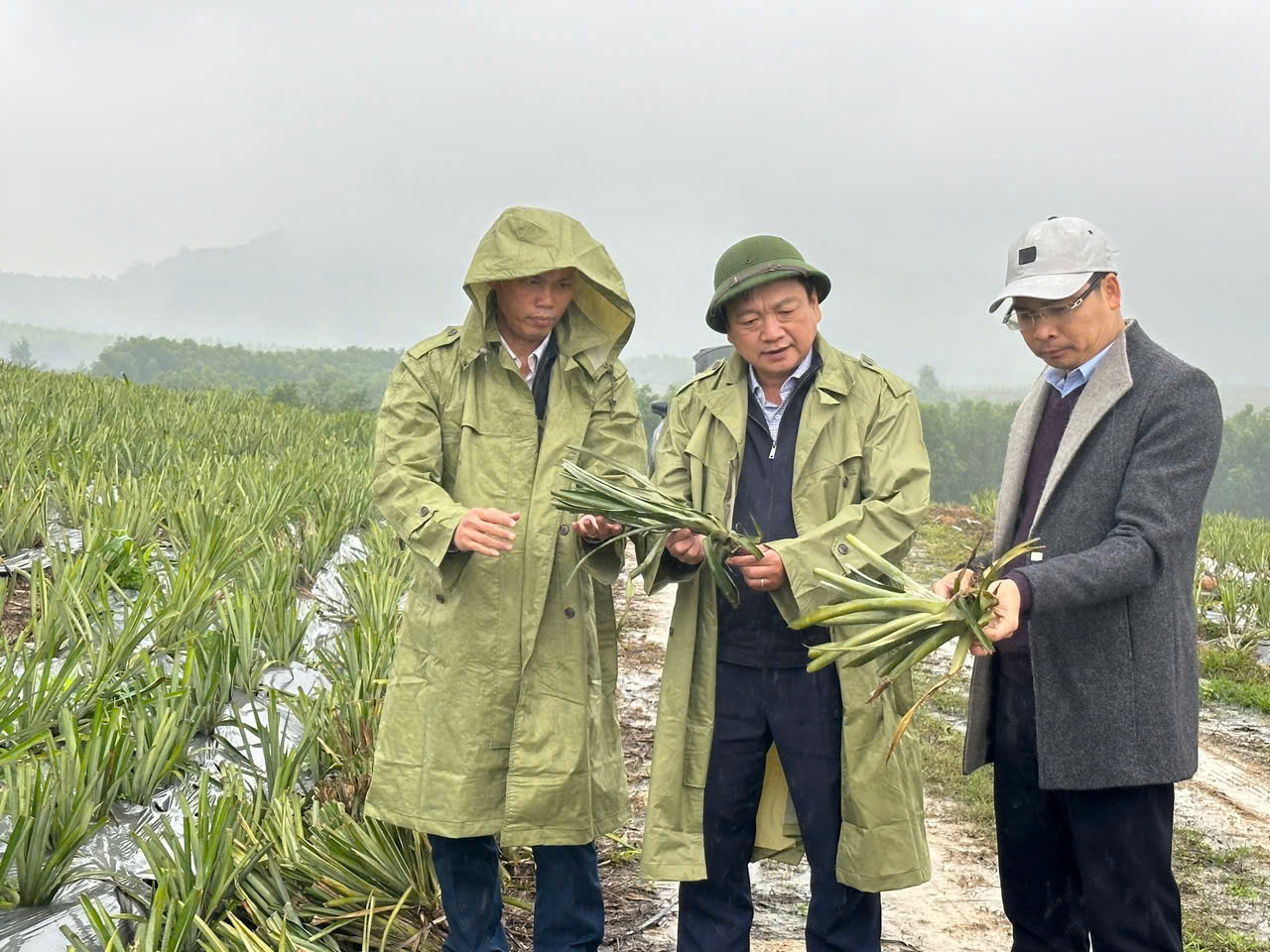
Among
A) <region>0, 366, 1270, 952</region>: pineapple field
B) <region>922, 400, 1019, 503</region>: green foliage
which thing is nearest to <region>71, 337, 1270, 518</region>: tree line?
<region>922, 400, 1019, 503</region>: green foliage

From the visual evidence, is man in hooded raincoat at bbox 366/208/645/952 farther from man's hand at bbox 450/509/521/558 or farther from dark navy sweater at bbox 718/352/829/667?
dark navy sweater at bbox 718/352/829/667

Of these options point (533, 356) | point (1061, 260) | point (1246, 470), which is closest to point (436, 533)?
point (533, 356)

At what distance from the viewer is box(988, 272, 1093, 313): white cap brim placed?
2.03 metres

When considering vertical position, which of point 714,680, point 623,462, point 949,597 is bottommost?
point 714,680

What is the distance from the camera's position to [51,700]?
2.70m

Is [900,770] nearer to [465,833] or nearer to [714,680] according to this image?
[714,680]

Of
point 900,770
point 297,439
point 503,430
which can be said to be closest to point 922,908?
point 900,770

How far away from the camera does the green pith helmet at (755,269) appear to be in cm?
224

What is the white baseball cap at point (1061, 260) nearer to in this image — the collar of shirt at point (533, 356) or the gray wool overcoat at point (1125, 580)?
the gray wool overcoat at point (1125, 580)

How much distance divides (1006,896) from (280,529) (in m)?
4.30

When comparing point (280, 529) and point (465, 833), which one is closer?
point (465, 833)

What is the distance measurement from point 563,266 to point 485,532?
2.03 feet

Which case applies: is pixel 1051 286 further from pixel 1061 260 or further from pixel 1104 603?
pixel 1104 603

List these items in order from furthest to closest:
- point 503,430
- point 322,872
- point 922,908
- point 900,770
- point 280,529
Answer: point 280,529 → point 922,908 → point 322,872 → point 503,430 → point 900,770
